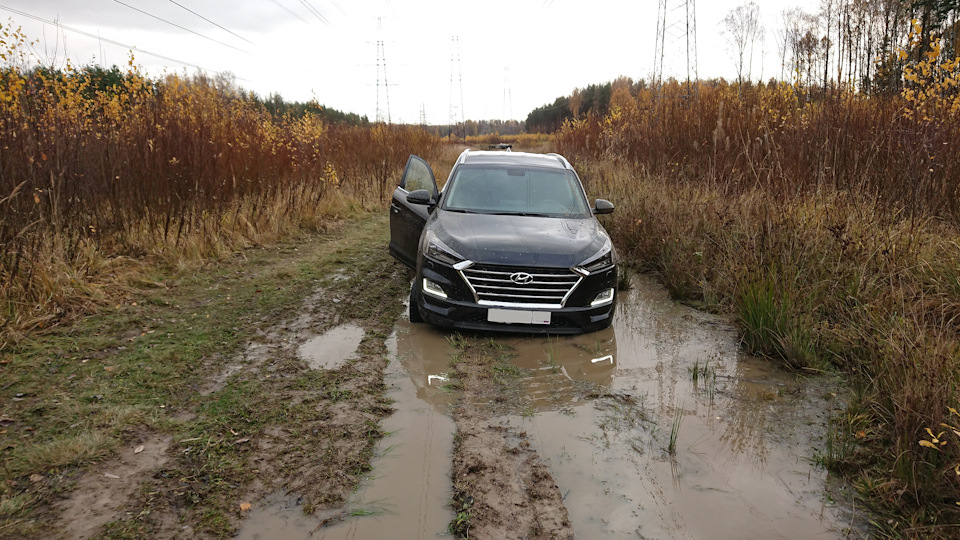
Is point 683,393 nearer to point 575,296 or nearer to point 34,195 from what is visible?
point 575,296

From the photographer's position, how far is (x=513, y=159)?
698 cm

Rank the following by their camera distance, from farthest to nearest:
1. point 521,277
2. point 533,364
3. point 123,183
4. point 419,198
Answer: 1. point 123,183
2. point 419,198
3. point 521,277
4. point 533,364

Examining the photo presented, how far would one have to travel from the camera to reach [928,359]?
127 inches

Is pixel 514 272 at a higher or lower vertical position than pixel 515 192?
lower

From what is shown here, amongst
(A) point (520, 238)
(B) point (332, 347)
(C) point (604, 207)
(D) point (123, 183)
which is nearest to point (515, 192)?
(C) point (604, 207)

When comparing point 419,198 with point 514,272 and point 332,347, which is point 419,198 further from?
point 332,347

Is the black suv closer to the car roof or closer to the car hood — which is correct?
the car hood

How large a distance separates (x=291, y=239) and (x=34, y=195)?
4.42 metres

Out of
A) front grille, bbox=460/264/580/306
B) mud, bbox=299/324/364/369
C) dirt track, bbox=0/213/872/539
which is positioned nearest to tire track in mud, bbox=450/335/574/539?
dirt track, bbox=0/213/872/539

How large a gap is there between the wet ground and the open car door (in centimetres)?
148

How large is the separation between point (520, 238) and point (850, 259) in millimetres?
3094

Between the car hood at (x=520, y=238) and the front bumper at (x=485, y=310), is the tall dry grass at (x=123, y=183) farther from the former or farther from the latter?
the car hood at (x=520, y=238)

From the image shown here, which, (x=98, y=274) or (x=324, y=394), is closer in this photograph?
(x=324, y=394)

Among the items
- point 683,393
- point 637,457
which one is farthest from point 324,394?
point 683,393
